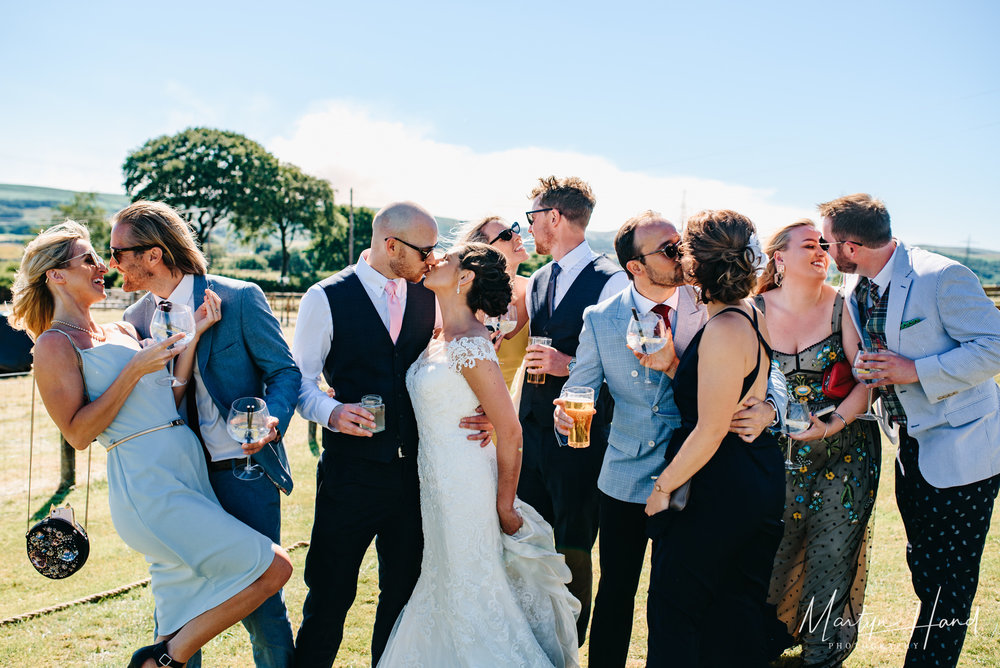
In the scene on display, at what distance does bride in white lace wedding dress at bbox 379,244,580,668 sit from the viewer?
10.1 ft

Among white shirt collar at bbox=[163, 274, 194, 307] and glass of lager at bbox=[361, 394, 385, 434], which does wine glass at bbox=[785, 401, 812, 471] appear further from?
white shirt collar at bbox=[163, 274, 194, 307]

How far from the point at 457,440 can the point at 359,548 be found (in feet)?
2.50

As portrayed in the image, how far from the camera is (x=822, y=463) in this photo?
3.82 metres

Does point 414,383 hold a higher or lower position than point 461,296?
lower

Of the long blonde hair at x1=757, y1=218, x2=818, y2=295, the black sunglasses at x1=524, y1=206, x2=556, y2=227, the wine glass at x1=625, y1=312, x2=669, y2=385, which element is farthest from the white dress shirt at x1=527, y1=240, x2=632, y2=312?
the wine glass at x1=625, y1=312, x2=669, y2=385

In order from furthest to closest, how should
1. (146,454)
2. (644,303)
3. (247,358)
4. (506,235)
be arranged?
(506,235)
(247,358)
(644,303)
(146,454)

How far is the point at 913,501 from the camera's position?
11.3ft

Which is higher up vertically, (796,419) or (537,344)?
(537,344)

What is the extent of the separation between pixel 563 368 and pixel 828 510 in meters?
1.82

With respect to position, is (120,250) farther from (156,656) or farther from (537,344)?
(537,344)

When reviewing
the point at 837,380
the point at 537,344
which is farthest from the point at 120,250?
the point at 837,380

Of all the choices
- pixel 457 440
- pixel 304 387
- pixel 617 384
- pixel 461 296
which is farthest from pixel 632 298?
pixel 304 387

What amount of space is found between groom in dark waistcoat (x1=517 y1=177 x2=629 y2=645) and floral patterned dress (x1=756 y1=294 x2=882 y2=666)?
1.15 m

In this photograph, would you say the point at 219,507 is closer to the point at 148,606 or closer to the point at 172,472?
the point at 172,472
